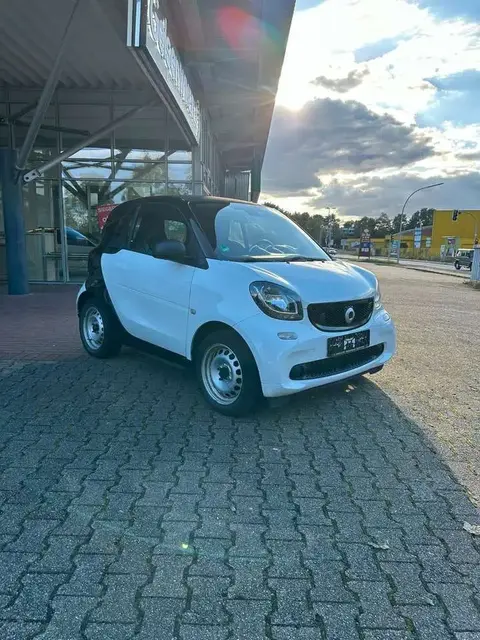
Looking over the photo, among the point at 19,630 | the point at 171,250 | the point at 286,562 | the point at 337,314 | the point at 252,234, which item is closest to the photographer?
the point at 19,630

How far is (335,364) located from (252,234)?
1.57m

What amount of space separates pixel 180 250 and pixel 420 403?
8.59ft

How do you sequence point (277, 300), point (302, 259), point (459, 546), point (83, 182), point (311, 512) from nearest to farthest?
1. point (459, 546)
2. point (311, 512)
3. point (277, 300)
4. point (302, 259)
5. point (83, 182)

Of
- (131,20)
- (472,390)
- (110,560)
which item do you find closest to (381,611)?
(110,560)

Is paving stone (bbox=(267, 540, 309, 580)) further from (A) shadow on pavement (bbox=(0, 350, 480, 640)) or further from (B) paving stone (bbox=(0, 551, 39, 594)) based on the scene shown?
(B) paving stone (bbox=(0, 551, 39, 594))

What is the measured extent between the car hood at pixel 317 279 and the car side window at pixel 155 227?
0.99m

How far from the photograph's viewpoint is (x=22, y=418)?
156 inches

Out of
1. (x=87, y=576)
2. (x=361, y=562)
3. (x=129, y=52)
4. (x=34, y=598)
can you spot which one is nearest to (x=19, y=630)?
(x=34, y=598)

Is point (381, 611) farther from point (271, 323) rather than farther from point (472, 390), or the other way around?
point (472, 390)

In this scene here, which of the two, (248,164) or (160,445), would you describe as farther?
(248,164)

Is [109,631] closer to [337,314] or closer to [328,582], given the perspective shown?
[328,582]

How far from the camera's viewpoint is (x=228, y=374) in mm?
3939

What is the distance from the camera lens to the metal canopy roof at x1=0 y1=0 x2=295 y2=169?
834 centimetres

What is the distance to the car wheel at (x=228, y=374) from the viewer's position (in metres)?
3.71
